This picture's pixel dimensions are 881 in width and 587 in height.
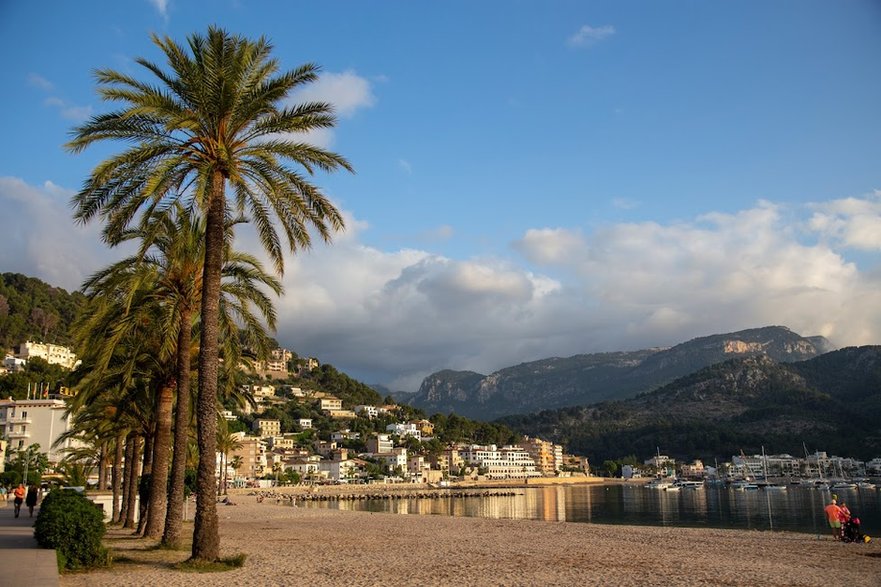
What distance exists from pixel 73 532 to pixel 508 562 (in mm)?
10601

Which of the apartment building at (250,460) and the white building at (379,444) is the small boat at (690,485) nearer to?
the white building at (379,444)

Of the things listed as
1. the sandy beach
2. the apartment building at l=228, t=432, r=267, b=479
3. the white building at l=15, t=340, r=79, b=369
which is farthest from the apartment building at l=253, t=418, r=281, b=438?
the sandy beach

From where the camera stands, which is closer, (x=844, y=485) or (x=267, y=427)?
(x=844, y=485)

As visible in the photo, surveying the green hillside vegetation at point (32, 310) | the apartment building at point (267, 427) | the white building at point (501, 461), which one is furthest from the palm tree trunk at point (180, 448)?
the white building at point (501, 461)

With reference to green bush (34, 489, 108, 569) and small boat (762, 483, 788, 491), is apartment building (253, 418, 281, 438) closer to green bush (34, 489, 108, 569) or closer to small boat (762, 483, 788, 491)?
small boat (762, 483, 788, 491)

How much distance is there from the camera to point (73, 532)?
1506 centimetres


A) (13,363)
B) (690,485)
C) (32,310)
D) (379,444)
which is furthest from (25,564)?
(32,310)

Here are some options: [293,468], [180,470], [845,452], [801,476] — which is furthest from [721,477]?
[180,470]

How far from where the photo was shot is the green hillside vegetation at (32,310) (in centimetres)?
14650

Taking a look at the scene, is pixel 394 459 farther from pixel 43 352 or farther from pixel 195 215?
pixel 195 215

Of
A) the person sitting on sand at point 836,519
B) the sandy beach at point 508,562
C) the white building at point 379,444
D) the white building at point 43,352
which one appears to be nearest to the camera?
the sandy beach at point 508,562

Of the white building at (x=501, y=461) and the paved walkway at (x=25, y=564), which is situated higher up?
the paved walkway at (x=25, y=564)

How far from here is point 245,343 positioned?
2141 cm

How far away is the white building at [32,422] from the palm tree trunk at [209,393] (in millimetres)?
80461
